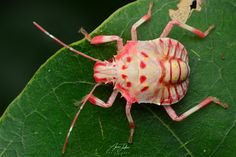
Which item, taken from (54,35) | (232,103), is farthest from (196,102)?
(54,35)

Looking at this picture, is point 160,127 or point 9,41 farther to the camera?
point 9,41

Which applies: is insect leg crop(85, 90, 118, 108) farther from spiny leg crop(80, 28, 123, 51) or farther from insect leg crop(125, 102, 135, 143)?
spiny leg crop(80, 28, 123, 51)

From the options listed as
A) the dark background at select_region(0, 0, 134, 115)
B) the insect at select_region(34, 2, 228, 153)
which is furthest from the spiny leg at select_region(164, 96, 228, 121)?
the dark background at select_region(0, 0, 134, 115)

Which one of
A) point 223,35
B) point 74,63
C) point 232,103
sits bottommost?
point 232,103

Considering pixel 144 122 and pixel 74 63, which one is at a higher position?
pixel 74 63

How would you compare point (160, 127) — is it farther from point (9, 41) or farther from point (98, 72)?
point (9, 41)

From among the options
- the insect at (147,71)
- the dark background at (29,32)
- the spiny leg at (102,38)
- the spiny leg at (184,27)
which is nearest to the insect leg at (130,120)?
the insect at (147,71)
